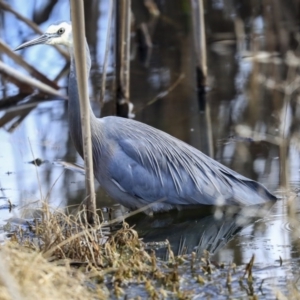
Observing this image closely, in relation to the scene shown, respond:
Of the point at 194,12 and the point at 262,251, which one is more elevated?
the point at 194,12

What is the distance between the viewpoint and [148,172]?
521cm

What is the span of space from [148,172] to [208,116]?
2.24 m

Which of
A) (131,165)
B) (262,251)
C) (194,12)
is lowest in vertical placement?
(262,251)

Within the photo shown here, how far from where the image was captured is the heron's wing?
515cm

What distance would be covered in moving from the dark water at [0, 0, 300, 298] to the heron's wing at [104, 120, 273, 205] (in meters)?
0.15

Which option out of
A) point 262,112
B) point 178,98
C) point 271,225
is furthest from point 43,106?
point 271,225

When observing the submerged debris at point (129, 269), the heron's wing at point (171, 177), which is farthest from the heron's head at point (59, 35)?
the submerged debris at point (129, 269)

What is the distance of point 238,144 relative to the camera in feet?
21.2

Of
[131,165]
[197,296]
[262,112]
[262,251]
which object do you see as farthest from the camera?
[262,112]

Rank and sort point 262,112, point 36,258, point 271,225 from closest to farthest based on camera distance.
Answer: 1. point 36,258
2. point 271,225
3. point 262,112

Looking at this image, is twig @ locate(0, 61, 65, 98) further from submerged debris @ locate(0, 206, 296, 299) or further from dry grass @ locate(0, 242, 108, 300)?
dry grass @ locate(0, 242, 108, 300)

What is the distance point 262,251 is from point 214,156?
197cm

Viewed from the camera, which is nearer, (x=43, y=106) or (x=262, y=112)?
(x=262, y=112)

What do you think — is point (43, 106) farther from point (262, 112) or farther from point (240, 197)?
point (240, 197)
